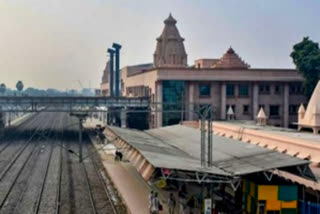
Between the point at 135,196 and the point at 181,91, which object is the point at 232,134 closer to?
the point at 135,196

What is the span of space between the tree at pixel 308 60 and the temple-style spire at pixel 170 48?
21.1m

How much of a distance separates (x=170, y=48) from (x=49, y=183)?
44125 millimetres

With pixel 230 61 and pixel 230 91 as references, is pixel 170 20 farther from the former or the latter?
pixel 230 91

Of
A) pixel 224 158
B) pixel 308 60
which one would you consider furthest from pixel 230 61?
Result: pixel 224 158

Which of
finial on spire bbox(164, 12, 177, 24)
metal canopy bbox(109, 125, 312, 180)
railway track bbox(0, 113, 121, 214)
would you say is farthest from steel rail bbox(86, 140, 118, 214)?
finial on spire bbox(164, 12, 177, 24)

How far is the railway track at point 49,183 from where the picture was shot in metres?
24.3

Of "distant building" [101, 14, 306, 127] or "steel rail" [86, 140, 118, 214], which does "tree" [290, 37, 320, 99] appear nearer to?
"distant building" [101, 14, 306, 127]

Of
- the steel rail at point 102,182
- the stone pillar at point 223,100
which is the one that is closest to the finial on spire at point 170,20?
the stone pillar at point 223,100

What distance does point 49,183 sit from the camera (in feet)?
100

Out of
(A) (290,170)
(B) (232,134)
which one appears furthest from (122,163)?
(A) (290,170)

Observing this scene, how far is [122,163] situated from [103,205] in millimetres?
13840

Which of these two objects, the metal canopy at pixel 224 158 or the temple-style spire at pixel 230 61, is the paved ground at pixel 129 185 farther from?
the temple-style spire at pixel 230 61

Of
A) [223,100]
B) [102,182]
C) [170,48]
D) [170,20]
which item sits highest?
[170,20]

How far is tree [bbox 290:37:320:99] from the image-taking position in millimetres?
51250
